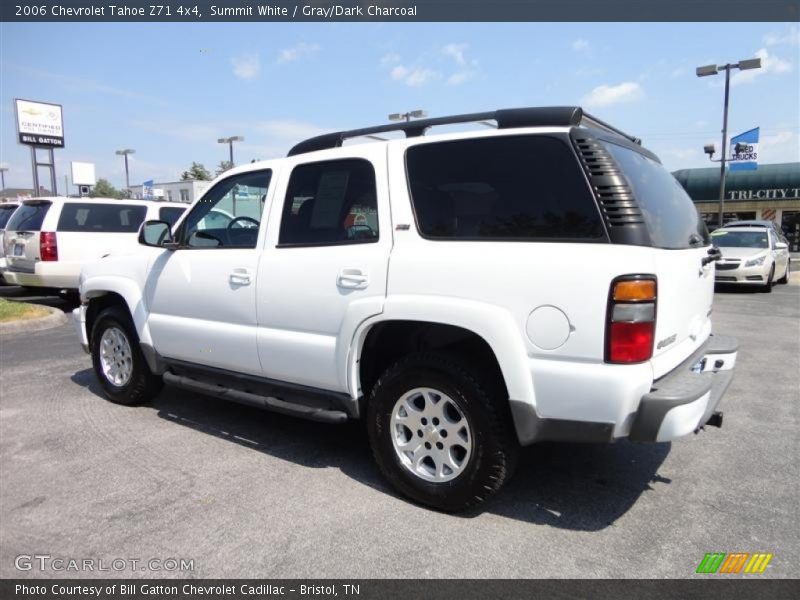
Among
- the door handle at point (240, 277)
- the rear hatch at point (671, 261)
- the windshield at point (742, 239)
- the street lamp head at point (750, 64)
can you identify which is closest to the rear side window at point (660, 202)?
the rear hatch at point (671, 261)

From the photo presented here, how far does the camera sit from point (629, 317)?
254 centimetres

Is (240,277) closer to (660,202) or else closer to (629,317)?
(629,317)

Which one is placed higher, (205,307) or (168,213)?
(168,213)

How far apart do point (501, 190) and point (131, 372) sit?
11.8ft

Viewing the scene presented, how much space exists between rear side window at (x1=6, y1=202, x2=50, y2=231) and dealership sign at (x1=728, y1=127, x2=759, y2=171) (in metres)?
22.0

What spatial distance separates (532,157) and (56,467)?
352 cm

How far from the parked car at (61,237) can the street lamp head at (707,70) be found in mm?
18641

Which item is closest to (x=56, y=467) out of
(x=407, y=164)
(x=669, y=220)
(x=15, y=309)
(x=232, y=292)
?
(x=232, y=292)

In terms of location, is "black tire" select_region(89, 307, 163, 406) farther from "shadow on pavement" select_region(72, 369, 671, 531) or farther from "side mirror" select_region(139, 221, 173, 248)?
"side mirror" select_region(139, 221, 173, 248)

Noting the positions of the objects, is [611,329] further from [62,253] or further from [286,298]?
[62,253]

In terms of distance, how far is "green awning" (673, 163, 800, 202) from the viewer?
31312mm

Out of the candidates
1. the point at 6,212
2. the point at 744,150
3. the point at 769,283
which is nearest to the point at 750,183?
the point at 744,150

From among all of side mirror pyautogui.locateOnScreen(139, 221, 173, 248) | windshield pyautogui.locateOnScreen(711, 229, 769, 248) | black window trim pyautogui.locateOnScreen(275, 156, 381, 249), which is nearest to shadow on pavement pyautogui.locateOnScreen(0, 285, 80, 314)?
side mirror pyautogui.locateOnScreen(139, 221, 173, 248)
